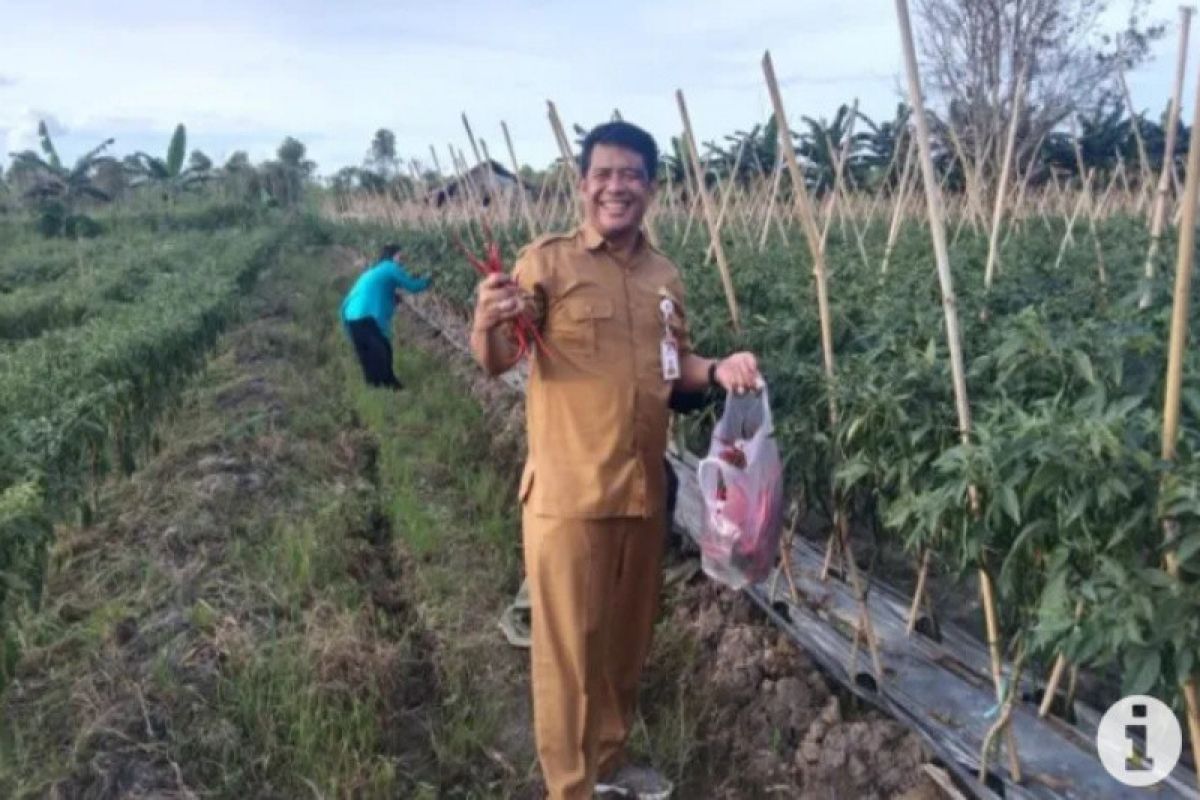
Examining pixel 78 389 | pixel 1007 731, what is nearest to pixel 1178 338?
pixel 1007 731

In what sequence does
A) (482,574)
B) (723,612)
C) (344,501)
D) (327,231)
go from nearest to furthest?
(723,612)
(482,574)
(344,501)
(327,231)

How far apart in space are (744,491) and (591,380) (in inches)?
20.9

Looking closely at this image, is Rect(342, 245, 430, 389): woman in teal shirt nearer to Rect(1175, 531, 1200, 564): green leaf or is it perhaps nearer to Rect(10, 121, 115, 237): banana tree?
Rect(1175, 531, 1200, 564): green leaf

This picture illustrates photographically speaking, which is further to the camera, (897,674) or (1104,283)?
(1104,283)

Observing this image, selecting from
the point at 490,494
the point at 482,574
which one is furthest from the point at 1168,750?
the point at 490,494

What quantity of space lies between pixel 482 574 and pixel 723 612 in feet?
3.96

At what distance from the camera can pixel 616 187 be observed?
2812mm

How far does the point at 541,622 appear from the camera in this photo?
115 inches

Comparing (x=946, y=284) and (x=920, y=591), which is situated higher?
(x=946, y=284)

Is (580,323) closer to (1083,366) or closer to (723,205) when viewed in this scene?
(1083,366)

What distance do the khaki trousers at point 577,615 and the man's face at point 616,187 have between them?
0.81 metres

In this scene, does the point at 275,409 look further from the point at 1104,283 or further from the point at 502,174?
the point at 502,174

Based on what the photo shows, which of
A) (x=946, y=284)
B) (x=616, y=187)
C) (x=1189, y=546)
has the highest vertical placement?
(x=616, y=187)

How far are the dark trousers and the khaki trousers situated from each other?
6349 millimetres
